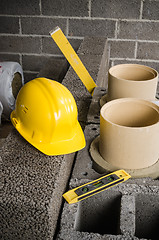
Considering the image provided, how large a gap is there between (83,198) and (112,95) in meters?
0.93

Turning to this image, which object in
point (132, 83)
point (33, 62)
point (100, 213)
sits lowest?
point (33, 62)

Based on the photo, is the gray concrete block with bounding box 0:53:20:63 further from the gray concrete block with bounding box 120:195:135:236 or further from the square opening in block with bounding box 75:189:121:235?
the gray concrete block with bounding box 120:195:135:236

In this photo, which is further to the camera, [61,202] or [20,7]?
[20,7]

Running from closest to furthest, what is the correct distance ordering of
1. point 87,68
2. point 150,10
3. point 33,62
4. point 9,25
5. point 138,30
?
point 87,68 → point 150,10 → point 138,30 → point 9,25 → point 33,62

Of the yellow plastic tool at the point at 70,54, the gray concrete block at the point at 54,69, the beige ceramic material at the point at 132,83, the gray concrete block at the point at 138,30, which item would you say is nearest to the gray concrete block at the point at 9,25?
the gray concrete block at the point at 54,69

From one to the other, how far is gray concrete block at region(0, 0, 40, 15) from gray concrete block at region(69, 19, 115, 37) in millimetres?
528

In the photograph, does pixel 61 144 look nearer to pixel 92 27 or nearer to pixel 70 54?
pixel 70 54

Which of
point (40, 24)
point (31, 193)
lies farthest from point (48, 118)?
point (40, 24)

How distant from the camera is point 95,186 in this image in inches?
60.0

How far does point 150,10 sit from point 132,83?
2286 millimetres

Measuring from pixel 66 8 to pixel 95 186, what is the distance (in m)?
3.18

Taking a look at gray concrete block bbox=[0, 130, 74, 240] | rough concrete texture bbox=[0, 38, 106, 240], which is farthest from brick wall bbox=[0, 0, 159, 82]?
gray concrete block bbox=[0, 130, 74, 240]

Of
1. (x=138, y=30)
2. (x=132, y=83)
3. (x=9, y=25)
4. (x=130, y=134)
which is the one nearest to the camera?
(x=130, y=134)

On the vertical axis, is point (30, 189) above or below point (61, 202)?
above
